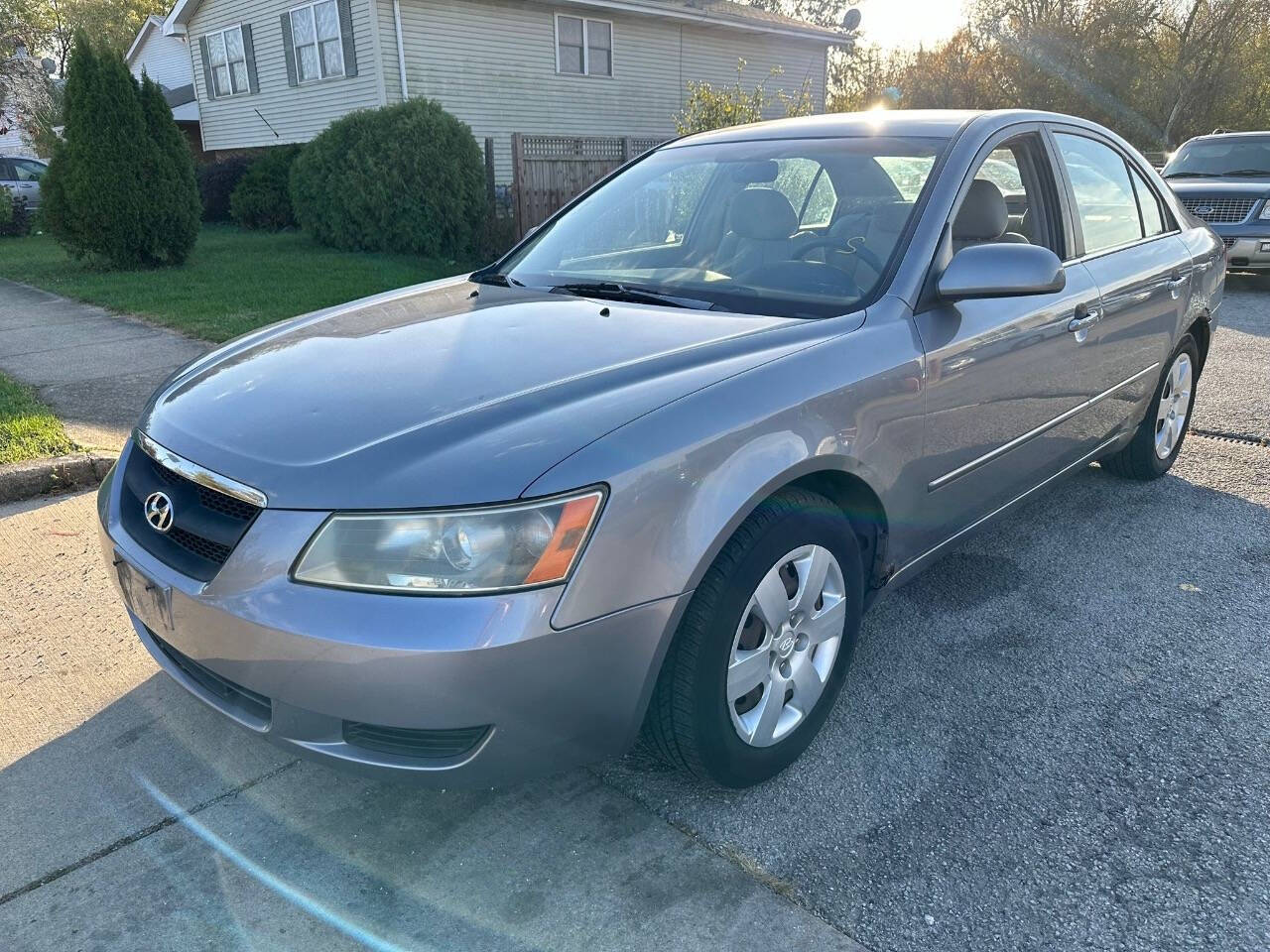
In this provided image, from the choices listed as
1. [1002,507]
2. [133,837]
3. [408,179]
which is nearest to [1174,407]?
[1002,507]

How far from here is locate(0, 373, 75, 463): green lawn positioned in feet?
15.3

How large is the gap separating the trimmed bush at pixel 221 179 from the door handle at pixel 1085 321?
19.3 m

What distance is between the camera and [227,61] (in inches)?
859

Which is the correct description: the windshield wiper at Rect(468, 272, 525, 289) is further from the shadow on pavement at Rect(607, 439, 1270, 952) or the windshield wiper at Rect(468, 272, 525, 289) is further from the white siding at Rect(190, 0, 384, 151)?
the white siding at Rect(190, 0, 384, 151)

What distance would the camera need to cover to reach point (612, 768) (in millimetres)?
2625

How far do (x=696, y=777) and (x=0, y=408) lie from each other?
16.3ft

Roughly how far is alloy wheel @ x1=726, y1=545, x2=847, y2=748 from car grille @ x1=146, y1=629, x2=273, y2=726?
1067mm

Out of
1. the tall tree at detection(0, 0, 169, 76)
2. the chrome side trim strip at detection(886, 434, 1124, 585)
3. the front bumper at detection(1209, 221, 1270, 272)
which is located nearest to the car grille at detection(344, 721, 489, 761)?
the chrome side trim strip at detection(886, 434, 1124, 585)

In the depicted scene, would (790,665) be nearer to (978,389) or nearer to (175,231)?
(978,389)

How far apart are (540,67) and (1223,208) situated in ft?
42.0

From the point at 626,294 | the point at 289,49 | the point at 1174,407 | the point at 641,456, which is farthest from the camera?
the point at 289,49

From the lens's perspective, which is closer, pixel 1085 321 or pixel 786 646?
pixel 786 646

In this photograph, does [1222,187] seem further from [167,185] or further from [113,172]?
[113,172]

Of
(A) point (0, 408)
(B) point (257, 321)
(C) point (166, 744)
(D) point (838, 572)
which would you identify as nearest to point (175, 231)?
(B) point (257, 321)
